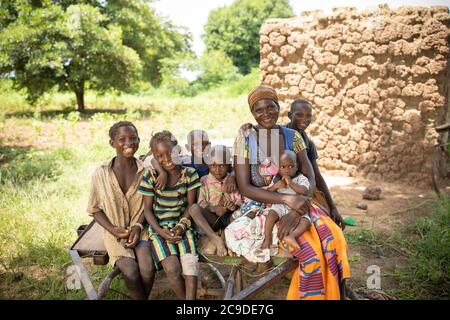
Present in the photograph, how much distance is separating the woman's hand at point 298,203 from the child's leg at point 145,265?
3.11 feet

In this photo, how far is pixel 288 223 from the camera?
2.24 m

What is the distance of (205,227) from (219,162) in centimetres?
48

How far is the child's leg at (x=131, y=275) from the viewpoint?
2.28 m

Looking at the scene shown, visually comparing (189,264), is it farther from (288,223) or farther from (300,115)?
(300,115)

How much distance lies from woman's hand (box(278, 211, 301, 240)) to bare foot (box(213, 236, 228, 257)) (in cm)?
35

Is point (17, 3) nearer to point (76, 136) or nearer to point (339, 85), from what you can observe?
point (76, 136)

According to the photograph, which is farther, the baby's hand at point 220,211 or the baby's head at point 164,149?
the baby's hand at point 220,211

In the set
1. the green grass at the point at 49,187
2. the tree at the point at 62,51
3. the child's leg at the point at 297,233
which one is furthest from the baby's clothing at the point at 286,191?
the tree at the point at 62,51

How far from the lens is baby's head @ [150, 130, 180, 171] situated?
7.66 ft

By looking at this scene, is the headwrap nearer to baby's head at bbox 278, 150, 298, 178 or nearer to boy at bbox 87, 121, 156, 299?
baby's head at bbox 278, 150, 298, 178

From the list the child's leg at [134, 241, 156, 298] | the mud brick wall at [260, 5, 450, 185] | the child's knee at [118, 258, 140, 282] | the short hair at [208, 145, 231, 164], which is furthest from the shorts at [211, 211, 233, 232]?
the mud brick wall at [260, 5, 450, 185]

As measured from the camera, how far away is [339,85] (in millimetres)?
5785

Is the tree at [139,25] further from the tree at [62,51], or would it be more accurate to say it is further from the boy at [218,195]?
the boy at [218,195]

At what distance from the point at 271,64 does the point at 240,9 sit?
914 inches
